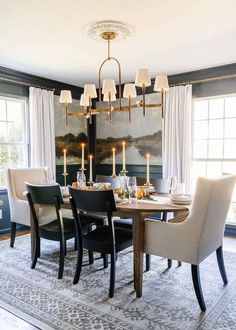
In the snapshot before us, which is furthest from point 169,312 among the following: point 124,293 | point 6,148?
point 6,148

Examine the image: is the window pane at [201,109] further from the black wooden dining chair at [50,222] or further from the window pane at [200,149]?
the black wooden dining chair at [50,222]

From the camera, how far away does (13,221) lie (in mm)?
3762

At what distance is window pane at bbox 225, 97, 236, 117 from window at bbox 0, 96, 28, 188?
3.24 meters

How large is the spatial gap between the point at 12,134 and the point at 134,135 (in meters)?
2.14

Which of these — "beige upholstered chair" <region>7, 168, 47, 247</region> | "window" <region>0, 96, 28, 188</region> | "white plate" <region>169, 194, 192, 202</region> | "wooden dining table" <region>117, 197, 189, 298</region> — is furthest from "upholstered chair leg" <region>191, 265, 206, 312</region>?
"window" <region>0, 96, 28, 188</region>

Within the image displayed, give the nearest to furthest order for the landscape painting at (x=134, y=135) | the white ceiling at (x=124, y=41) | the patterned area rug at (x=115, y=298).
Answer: the patterned area rug at (x=115, y=298) < the white ceiling at (x=124, y=41) < the landscape painting at (x=134, y=135)

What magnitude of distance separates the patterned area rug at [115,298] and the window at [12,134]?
1782 millimetres

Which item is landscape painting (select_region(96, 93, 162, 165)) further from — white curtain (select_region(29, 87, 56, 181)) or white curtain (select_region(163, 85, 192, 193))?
white curtain (select_region(29, 87, 56, 181))

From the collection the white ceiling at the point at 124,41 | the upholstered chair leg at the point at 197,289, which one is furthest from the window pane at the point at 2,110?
the upholstered chair leg at the point at 197,289

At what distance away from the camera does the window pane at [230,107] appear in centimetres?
432

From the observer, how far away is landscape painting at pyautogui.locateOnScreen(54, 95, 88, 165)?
5188mm

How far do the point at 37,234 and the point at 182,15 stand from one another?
8.65 ft

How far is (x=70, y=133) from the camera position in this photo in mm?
5461

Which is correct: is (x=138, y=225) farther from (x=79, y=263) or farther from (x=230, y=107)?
(x=230, y=107)
